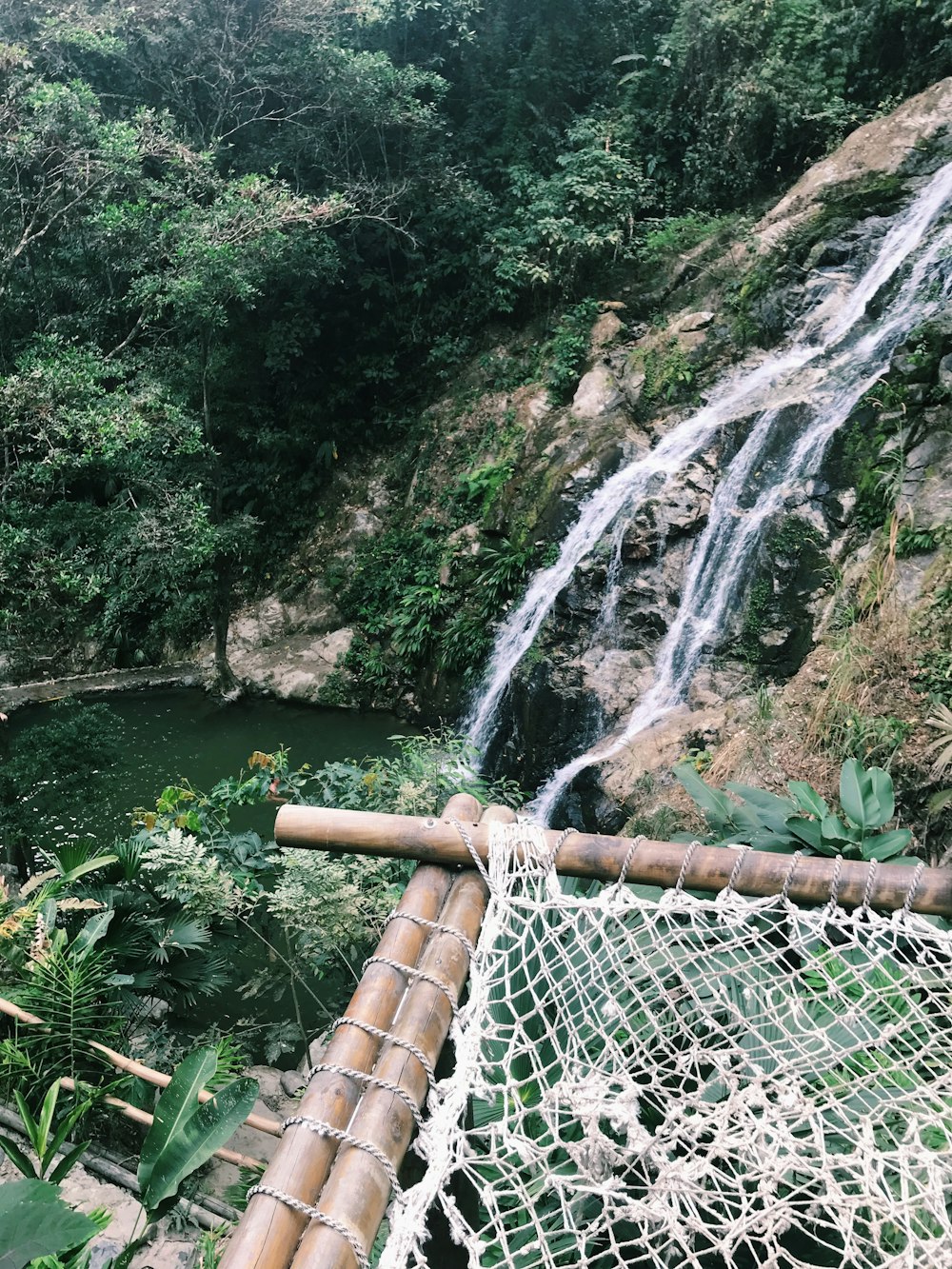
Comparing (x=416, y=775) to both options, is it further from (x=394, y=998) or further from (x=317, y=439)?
(x=317, y=439)

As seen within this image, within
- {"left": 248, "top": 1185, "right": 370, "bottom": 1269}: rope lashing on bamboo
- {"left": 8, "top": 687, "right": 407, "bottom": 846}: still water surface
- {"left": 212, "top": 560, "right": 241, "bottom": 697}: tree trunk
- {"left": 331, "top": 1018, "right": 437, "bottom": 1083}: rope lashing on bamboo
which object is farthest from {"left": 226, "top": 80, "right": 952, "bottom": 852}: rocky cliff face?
{"left": 248, "top": 1185, "right": 370, "bottom": 1269}: rope lashing on bamboo

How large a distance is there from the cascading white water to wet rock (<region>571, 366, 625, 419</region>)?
89 cm

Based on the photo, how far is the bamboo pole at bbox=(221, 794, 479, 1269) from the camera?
1.05m

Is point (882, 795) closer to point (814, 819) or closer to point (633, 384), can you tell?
point (814, 819)

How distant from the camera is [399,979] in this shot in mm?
1470

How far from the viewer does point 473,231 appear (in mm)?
9477

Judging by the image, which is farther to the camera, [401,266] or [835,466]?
[401,266]

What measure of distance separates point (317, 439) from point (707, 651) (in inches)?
234

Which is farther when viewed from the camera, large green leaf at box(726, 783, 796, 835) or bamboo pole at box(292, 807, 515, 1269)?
large green leaf at box(726, 783, 796, 835)

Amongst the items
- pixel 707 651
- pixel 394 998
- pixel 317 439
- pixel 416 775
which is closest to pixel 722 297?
pixel 707 651

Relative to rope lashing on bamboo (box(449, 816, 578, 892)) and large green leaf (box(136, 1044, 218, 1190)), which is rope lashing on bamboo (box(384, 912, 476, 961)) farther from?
large green leaf (box(136, 1044, 218, 1190))

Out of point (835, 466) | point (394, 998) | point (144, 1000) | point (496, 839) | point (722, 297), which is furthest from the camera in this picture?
point (722, 297)

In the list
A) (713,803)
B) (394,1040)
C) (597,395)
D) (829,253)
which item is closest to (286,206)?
(597,395)

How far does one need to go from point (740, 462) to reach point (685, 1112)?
560 centimetres
